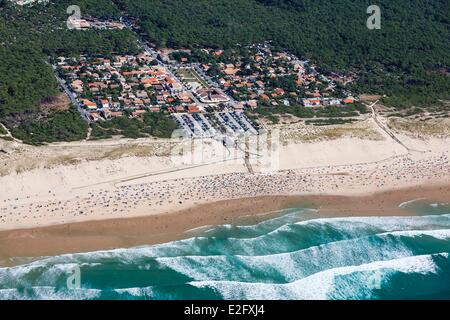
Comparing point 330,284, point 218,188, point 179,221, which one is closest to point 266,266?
point 330,284

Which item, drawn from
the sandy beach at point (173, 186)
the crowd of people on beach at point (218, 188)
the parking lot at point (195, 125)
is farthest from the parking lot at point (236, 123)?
the crowd of people on beach at point (218, 188)

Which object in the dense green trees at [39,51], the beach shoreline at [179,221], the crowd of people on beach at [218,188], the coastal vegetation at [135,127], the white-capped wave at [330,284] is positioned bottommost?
the white-capped wave at [330,284]

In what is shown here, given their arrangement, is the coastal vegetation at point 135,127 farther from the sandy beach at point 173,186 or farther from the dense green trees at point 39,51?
the dense green trees at point 39,51

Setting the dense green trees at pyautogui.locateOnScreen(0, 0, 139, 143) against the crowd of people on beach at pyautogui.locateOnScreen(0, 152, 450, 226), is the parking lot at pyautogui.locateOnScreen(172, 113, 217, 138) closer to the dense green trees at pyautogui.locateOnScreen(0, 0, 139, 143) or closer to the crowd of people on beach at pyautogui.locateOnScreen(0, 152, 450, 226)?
the crowd of people on beach at pyautogui.locateOnScreen(0, 152, 450, 226)

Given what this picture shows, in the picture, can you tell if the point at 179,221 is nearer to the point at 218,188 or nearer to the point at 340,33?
the point at 218,188

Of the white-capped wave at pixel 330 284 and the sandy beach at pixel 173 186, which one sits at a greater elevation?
the sandy beach at pixel 173 186

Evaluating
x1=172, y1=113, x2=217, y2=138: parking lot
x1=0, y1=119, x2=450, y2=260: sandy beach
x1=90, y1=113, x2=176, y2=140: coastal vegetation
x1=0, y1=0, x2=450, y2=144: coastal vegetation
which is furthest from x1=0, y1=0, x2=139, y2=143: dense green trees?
x1=172, y1=113, x2=217, y2=138: parking lot

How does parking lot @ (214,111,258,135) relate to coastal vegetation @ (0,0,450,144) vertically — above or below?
below
